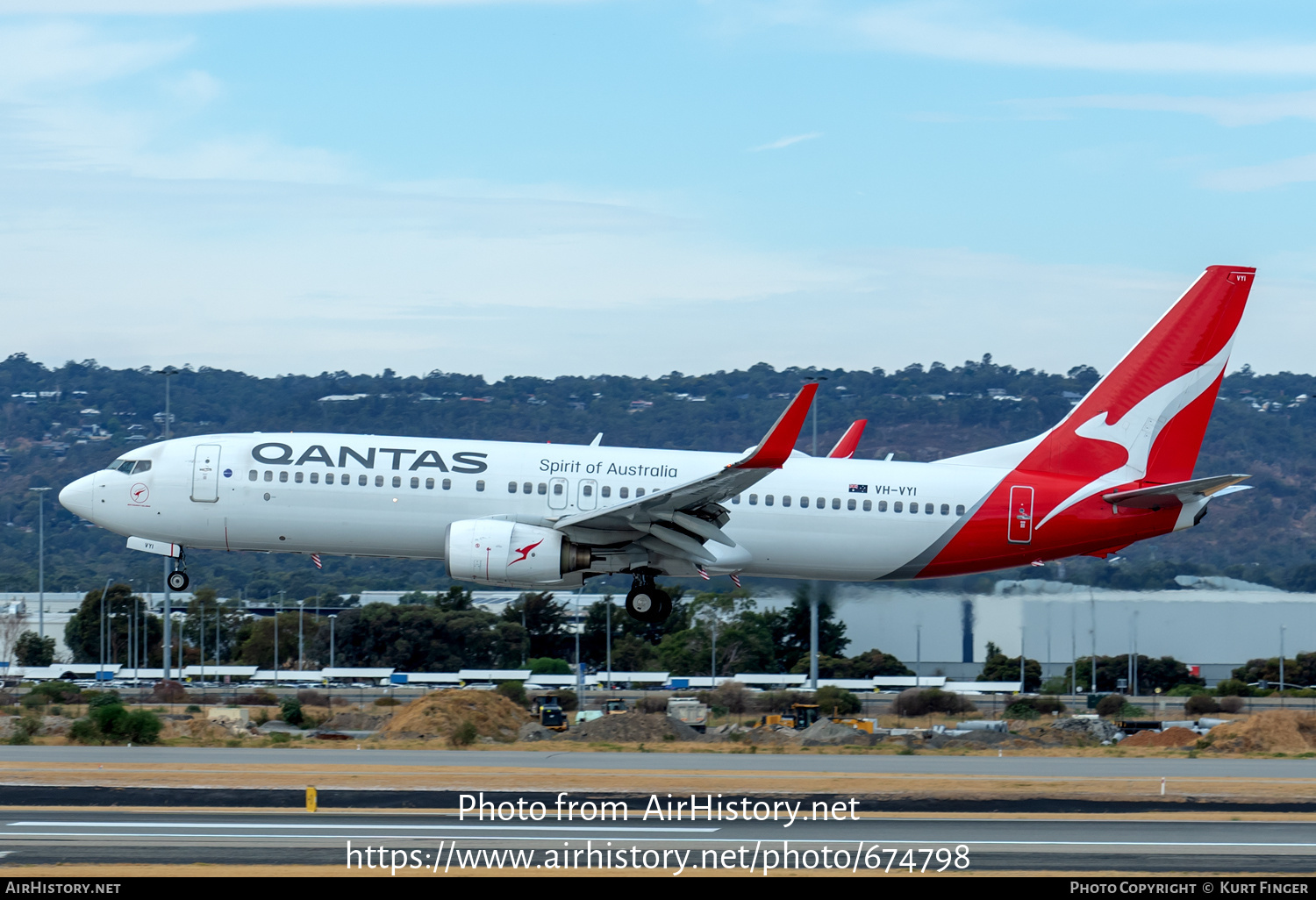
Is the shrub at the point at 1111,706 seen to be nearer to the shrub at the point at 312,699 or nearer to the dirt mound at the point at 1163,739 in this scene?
the dirt mound at the point at 1163,739

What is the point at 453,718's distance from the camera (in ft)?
133

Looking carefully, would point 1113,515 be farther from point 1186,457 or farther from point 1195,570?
point 1195,570

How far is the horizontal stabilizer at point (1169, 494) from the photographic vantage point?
33188 mm

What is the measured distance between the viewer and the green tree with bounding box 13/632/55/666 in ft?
295

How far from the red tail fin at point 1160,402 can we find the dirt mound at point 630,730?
12376mm

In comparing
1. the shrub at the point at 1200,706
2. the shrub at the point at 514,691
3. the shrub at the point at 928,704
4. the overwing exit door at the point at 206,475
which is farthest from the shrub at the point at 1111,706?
the overwing exit door at the point at 206,475

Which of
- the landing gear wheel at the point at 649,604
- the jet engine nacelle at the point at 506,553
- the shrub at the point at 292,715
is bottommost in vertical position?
the shrub at the point at 292,715

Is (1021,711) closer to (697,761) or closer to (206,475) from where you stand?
(697,761)

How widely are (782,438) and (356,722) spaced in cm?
2204

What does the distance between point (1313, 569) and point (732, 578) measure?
49244 mm

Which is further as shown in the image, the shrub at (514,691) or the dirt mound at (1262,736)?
the shrub at (514,691)

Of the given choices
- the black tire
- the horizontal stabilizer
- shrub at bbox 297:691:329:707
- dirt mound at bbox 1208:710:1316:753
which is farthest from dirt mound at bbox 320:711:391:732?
dirt mound at bbox 1208:710:1316:753

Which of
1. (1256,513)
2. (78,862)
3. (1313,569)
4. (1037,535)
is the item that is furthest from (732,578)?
(1256,513)

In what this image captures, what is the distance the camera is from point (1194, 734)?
4462cm
